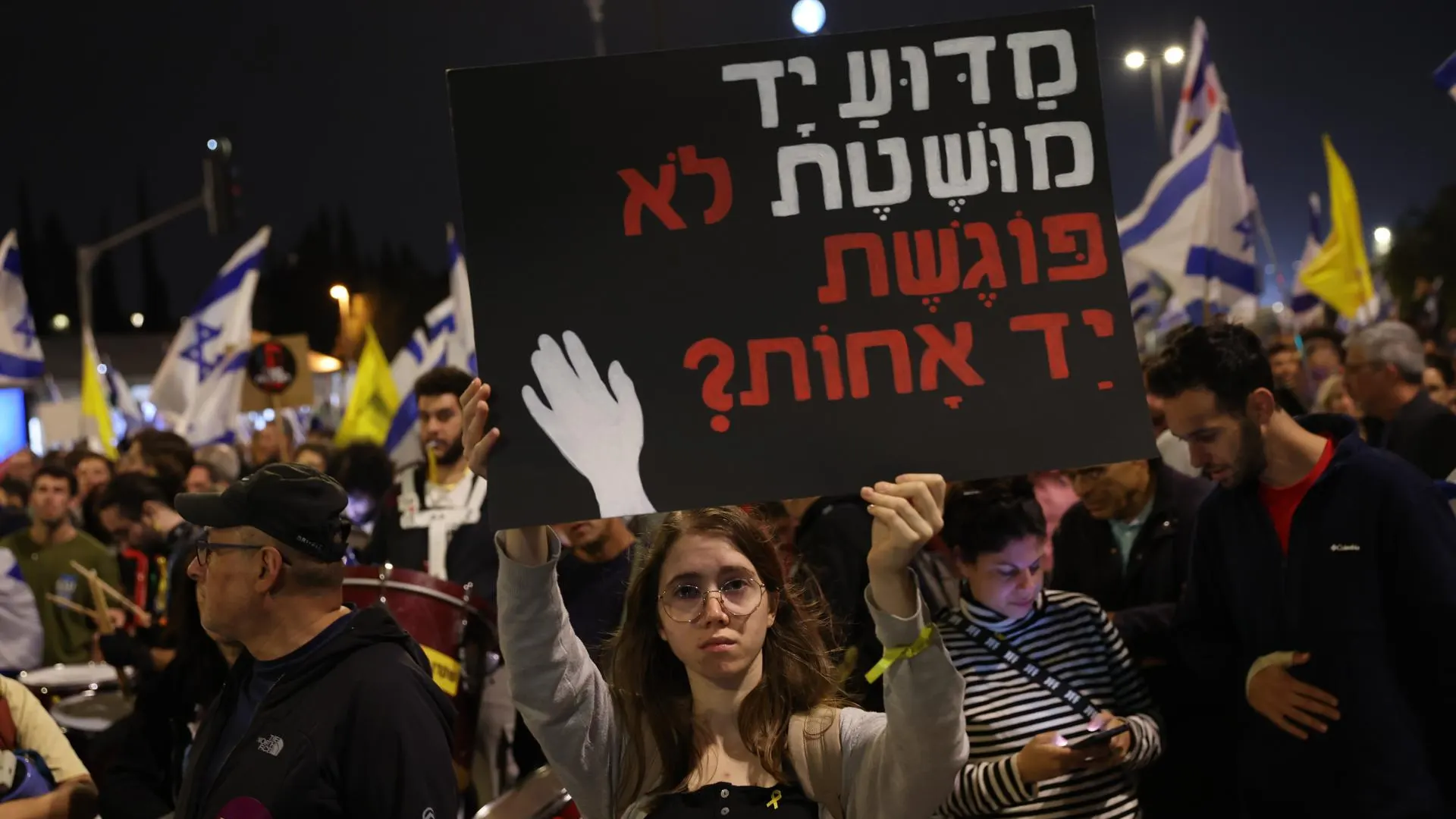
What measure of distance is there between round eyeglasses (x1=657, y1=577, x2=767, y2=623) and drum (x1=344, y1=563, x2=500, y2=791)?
267 cm

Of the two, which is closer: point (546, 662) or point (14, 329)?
point (546, 662)

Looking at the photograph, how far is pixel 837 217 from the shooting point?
3.16 m

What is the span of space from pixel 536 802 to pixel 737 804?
4.70 ft

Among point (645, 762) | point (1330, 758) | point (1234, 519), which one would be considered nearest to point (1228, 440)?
point (1234, 519)

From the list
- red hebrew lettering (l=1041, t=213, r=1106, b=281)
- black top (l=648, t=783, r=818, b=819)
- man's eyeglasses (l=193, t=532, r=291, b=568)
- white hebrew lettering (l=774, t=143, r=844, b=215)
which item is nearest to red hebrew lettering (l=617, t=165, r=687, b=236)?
white hebrew lettering (l=774, t=143, r=844, b=215)

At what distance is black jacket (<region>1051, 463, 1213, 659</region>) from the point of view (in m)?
5.28

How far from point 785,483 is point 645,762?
2.56 ft

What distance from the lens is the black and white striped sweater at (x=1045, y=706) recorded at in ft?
15.1

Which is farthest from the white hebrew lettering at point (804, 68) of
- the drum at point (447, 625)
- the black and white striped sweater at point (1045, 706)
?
the drum at point (447, 625)

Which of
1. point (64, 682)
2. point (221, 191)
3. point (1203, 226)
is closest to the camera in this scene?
point (64, 682)

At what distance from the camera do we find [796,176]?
10.4ft

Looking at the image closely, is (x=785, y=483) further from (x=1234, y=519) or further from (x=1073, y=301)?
(x=1234, y=519)

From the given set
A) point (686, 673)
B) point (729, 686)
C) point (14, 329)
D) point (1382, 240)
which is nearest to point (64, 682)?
point (686, 673)

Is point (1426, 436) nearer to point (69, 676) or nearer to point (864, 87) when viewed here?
point (864, 87)
